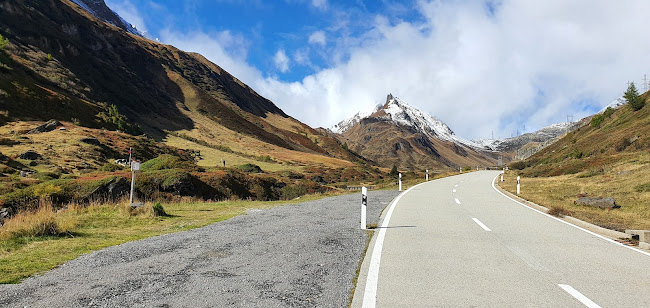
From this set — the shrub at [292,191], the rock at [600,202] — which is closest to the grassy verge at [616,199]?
the rock at [600,202]

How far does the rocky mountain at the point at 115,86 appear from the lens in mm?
51750

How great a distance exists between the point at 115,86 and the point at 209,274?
96.5 m

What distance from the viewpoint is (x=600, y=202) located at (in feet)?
48.3

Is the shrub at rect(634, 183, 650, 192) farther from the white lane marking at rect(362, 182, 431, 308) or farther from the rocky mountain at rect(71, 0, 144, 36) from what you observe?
the rocky mountain at rect(71, 0, 144, 36)

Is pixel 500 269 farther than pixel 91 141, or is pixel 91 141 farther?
pixel 91 141

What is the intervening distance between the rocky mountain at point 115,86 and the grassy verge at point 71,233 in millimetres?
39896

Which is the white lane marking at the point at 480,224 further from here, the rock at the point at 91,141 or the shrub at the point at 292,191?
the rock at the point at 91,141

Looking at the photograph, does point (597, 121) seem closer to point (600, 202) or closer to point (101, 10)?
point (600, 202)

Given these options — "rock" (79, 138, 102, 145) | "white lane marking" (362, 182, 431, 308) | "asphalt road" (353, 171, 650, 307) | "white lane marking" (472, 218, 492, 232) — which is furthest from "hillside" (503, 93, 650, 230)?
"rock" (79, 138, 102, 145)

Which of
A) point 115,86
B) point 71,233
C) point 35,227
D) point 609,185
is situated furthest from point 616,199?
point 115,86

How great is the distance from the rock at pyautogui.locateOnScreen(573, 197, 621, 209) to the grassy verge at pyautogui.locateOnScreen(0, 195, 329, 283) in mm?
15348

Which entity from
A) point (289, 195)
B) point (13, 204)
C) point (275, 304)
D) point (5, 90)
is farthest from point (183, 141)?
point (275, 304)

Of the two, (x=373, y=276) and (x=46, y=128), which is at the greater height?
(x=46, y=128)

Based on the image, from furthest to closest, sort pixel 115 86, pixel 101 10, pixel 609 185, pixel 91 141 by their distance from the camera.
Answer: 1. pixel 101 10
2. pixel 115 86
3. pixel 91 141
4. pixel 609 185
